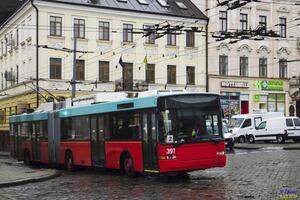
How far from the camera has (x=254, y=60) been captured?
5734 centimetres

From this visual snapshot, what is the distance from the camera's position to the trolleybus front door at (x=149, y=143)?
54.5 ft

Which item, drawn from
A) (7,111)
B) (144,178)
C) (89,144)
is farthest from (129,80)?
(144,178)

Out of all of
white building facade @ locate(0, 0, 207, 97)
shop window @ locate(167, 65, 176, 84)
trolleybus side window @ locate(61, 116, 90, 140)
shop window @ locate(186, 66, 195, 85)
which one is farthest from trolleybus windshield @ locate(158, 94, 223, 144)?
shop window @ locate(186, 66, 195, 85)

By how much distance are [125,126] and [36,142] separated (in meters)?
9.91

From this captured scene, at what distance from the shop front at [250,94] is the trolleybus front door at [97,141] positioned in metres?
35.0

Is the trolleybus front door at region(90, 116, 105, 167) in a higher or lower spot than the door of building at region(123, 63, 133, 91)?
lower

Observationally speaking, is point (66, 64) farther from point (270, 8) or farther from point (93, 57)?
point (270, 8)

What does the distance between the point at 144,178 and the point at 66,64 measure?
1262 inches

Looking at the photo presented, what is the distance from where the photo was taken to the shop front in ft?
182

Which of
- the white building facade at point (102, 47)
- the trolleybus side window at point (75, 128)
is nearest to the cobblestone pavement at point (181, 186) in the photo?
the trolleybus side window at point (75, 128)

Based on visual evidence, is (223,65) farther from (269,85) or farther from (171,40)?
(171,40)

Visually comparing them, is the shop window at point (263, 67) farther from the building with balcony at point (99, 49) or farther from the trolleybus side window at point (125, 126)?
the trolleybus side window at point (125, 126)

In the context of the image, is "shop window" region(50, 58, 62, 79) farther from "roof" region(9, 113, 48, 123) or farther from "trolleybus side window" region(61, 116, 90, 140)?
"trolleybus side window" region(61, 116, 90, 140)

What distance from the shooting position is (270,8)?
57938mm
